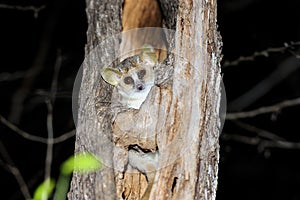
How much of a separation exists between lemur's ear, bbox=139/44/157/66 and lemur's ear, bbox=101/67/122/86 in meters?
0.14

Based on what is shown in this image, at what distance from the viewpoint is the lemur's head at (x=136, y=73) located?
2.92m

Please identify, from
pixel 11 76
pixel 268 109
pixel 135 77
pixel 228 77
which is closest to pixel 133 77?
pixel 135 77

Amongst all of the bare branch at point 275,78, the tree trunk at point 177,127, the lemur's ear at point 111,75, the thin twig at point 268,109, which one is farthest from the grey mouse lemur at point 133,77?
the bare branch at point 275,78

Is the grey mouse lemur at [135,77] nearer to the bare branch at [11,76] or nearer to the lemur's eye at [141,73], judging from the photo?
the lemur's eye at [141,73]

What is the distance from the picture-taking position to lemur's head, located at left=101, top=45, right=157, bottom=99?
292 centimetres

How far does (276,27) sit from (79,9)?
173 cm

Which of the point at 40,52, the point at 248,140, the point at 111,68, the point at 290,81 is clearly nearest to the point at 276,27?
the point at 290,81

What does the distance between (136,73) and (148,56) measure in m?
0.12

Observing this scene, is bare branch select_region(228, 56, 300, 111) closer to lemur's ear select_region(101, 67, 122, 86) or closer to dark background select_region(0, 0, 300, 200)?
dark background select_region(0, 0, 300, 200)

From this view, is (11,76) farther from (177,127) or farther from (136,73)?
(177,127)

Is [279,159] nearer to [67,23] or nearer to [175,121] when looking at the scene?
[67,23]

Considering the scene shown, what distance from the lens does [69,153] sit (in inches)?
187

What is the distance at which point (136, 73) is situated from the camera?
9.79 ft

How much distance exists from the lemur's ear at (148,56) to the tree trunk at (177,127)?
1.08 feet
